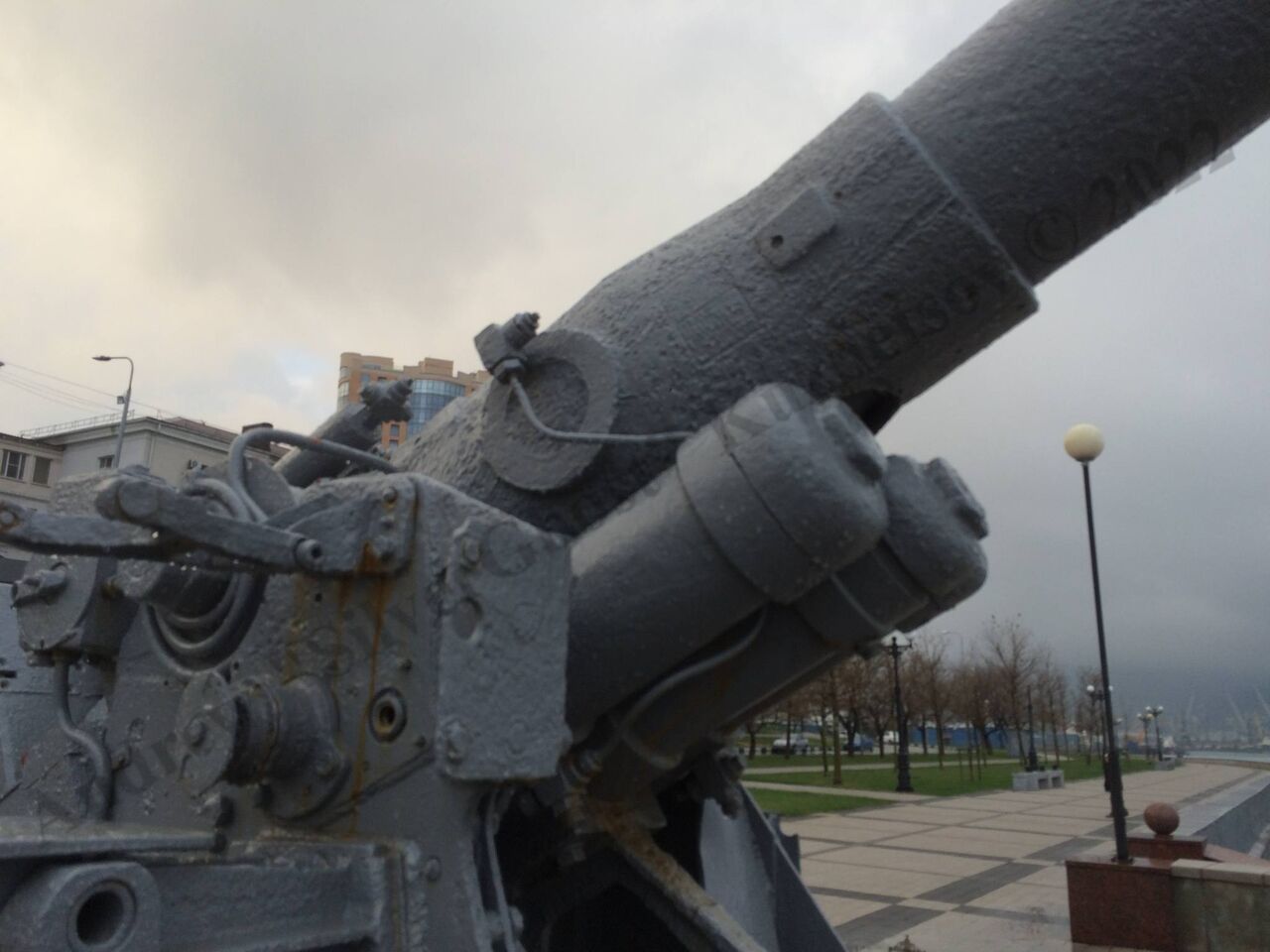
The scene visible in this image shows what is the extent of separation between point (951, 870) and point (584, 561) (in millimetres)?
11701

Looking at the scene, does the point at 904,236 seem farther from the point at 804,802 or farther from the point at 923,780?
the point at 923,780

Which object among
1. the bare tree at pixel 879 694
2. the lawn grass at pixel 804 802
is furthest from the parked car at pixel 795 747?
the lawn grass at pixel 804 802

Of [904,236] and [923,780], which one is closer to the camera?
[904,236]

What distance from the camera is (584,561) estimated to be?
272 centimetres

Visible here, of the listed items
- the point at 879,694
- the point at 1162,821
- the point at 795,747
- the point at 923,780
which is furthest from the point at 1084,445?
the point at 795,747

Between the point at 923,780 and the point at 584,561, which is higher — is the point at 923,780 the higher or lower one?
the lower one

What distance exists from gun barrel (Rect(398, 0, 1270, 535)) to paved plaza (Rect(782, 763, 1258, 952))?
586 cm

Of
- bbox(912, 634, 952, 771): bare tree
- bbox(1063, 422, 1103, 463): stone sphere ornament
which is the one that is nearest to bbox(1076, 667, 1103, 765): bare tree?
bbox(912, 634, 952, 771): bare tree

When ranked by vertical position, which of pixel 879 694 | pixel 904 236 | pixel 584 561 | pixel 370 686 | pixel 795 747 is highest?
pixel 879 694

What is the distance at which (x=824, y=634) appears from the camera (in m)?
2.74

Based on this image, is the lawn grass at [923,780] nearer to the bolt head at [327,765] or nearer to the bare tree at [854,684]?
the bare tree at [854,684]

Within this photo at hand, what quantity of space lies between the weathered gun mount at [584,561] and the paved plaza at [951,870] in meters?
5.66

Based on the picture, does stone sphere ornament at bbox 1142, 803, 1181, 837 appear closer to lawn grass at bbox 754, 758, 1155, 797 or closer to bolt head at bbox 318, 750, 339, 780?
bolt head at bbox 318, 750, 339, 780

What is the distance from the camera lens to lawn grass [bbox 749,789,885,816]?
19.2 meters
